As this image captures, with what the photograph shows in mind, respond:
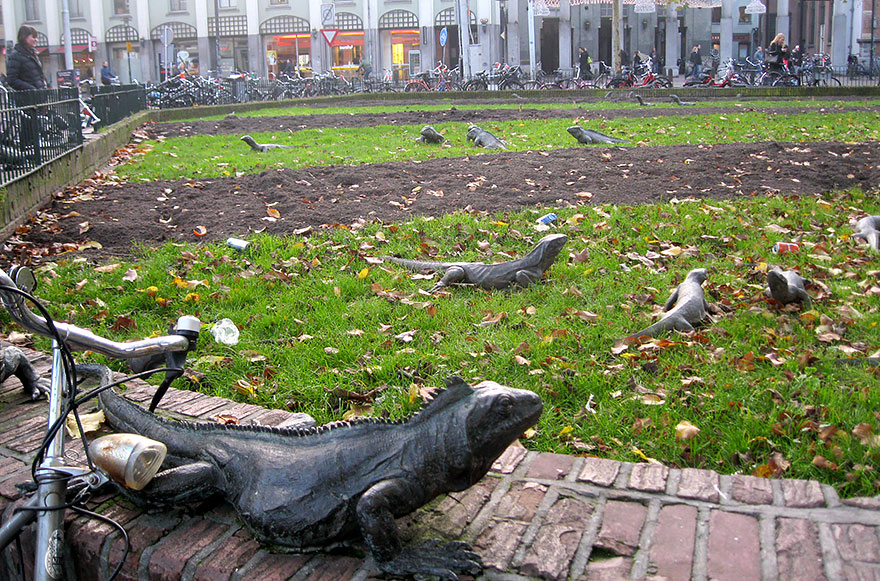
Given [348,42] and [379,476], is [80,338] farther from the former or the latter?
[348,42]

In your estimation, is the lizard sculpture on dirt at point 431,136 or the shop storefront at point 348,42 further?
the shop storefront at point 348,42

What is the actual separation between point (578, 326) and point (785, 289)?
1271 millimetres

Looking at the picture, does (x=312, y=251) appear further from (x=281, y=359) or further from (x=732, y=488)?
(x=732, y=488)

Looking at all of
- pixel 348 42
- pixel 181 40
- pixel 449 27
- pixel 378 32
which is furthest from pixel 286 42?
pixel 449 27

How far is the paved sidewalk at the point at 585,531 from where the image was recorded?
7.61 feet

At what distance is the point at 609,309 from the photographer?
479 cm

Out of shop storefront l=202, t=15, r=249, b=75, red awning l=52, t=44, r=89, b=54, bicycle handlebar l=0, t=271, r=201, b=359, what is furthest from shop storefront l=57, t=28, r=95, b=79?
bicycle handlebar l=0, t=271, r=201, b=359

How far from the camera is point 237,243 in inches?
258

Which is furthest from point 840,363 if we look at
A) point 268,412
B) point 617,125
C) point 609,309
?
point 617,125

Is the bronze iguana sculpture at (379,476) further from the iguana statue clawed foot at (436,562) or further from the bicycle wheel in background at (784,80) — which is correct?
the bicycle wheel in background at (784,80)

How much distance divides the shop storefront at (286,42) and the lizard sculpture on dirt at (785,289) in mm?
48829

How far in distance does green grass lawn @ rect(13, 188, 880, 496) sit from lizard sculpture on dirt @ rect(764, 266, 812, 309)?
0.09 m

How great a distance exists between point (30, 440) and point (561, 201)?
5.70 metres

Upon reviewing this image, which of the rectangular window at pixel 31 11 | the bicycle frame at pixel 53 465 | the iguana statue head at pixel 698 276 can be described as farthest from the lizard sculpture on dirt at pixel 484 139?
the rectangular window at pixel 31 11
